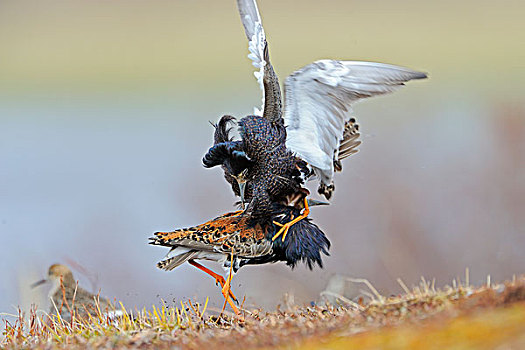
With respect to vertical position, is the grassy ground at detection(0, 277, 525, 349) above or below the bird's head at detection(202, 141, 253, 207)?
below

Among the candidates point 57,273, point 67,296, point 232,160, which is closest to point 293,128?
point 232,160

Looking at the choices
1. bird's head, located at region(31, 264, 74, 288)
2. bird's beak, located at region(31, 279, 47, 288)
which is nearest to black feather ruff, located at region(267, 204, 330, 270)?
bird's head, located at region(31, 264, 74, 288)

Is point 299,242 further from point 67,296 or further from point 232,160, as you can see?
point 67,296

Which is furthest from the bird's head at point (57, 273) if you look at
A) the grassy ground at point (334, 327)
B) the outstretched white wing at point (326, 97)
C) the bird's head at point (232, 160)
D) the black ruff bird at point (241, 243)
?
the outstretched white wing at point (326, 97)

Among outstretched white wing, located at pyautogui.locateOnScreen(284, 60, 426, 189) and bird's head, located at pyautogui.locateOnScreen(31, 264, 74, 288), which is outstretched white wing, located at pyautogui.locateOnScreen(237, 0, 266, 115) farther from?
bird's head, located at pyautogui.locateOnScreen(31, 264, 74, 288)

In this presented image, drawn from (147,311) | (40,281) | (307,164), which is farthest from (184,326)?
(40,281)
